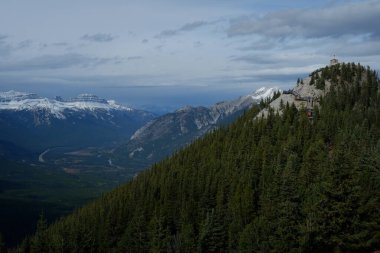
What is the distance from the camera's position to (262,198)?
122 meters

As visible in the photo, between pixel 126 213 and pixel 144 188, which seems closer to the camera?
Result: pixel 126 213

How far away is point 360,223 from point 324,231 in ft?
17.5

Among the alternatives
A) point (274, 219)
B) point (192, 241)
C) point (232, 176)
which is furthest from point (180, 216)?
point (274, 219)

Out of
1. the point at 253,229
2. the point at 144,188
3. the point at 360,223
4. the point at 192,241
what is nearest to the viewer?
the point at 360,223

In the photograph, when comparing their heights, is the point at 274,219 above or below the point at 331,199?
below

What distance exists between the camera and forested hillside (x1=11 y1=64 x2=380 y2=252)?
7200 centimetres

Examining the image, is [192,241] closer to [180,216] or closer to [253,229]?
[253,229]

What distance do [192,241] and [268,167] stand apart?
136 feet

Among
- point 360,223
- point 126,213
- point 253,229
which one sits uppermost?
point 360,223

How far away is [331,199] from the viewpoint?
71125 millimetres

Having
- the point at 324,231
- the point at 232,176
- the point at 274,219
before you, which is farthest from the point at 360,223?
the point at 232,176

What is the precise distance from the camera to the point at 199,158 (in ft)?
641

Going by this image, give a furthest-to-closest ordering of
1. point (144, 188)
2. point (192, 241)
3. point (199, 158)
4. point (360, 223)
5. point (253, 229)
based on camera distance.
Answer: point (199, 158)
point (144, 188)
point (192, 241)
point (253, 229)
point (360, 223)

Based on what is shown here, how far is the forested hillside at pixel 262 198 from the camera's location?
7200 centimetres
